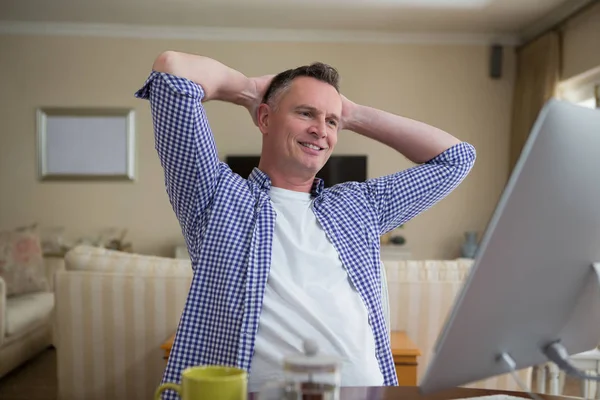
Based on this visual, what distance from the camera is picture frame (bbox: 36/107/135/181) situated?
20.3 feet

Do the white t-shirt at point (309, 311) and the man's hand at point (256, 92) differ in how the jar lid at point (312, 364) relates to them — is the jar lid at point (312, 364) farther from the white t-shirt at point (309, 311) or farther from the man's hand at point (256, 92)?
the man's hand at point (256, 92)

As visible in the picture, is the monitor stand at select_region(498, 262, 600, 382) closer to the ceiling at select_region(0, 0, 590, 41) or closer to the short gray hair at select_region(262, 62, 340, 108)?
the short gray hair at select_region(262, 62, 340, 108)

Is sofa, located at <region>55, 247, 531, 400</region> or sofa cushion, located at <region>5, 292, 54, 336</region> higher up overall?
sofa, located at <region>55, 247, 531, 400</region>

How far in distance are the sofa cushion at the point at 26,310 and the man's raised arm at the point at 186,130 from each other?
10.0 ft

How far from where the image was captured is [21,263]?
4.72 metres

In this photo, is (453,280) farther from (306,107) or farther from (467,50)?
(467,50)

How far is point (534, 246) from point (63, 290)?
243 cm

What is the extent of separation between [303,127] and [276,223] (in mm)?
216

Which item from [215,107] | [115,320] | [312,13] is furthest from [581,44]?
[115,320]

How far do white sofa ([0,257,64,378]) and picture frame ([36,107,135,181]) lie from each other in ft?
5.22

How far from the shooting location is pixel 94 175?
6.21 m

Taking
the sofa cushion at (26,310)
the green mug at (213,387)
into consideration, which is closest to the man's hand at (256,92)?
the green mug at (213,387)

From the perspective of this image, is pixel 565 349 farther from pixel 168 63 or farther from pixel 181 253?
pixel 181 253

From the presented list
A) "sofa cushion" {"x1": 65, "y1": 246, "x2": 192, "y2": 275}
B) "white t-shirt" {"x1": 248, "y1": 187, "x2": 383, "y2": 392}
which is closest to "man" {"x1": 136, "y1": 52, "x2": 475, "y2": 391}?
"white t-shirt" {"x1": 248, "y1": 187, "x2": 383, "y2": 392}
